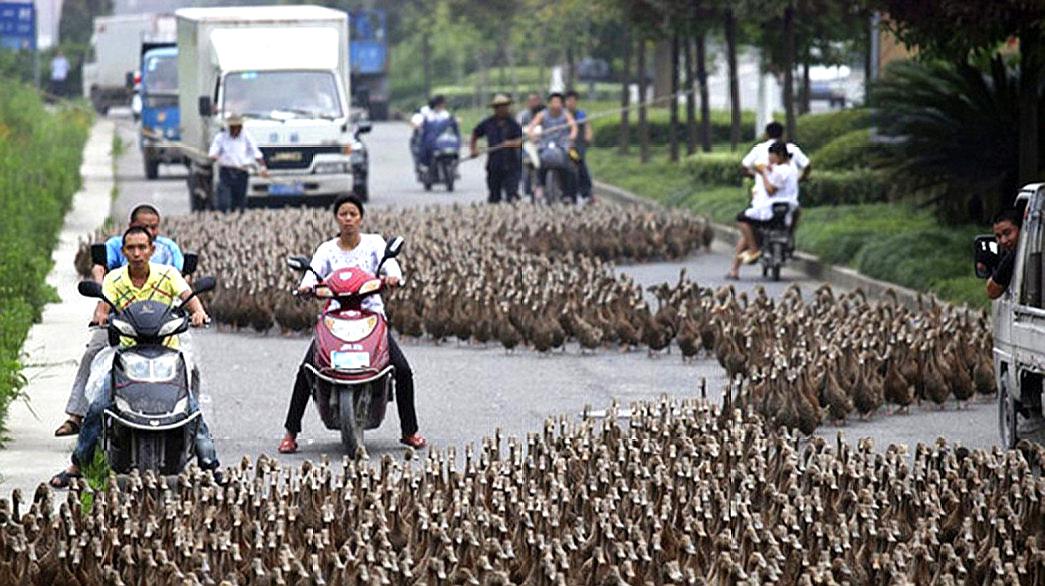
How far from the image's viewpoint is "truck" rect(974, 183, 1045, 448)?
1195 centimetres

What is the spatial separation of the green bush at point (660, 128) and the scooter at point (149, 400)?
35.3 metres

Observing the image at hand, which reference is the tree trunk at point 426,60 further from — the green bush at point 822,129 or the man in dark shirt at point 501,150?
the man in dark shirt at point 501,150

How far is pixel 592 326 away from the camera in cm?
1816

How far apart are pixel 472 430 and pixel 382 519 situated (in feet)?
15.4

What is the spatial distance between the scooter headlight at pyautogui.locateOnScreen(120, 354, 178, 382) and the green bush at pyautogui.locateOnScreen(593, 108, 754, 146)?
35.4m

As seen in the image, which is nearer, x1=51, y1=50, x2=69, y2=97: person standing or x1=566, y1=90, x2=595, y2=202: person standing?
x1=566, y1=90, x2=595, y2=202: person standing

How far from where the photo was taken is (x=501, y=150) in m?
32.8

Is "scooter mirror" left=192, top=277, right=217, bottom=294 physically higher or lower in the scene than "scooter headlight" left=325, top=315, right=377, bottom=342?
higher

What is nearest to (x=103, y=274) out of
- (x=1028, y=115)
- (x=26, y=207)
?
(x=1028, y=115)

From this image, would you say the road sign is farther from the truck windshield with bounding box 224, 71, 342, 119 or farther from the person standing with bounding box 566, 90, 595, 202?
the person standing with bounding box 566, 90, 595, 202

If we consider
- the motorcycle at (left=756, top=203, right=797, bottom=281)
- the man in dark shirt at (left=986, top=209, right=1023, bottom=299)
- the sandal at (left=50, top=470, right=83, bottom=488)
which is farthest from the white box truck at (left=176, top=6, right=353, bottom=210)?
the sandal at (left=50, top=470, right=83, bottom=488)

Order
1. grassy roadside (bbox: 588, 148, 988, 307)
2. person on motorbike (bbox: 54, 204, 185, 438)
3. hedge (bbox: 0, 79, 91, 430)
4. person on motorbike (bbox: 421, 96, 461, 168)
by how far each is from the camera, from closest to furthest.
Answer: person on motorbike (bbox: 54, 204, 185, 438) < hedge (bbox: 0, 79, 91, 430) < grassy roadside (bbox: 588, 148, 988, 307) < person on motorbike (bbox: 421, 96, 461, 168)

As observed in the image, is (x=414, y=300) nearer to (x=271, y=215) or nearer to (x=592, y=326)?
(x=592, y=326)

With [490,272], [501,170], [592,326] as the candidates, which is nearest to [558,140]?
[501,170]
